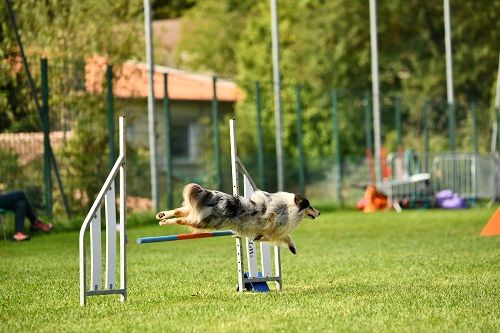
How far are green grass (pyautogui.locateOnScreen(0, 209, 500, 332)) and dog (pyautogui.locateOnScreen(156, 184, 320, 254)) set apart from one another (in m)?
0.61

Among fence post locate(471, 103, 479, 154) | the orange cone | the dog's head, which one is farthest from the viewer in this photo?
fence post locate(471, 103, 479, 154)

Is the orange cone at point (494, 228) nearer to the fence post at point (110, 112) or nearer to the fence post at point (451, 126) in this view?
the fence post at point (110, 112)

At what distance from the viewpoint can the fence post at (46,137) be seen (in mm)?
21094

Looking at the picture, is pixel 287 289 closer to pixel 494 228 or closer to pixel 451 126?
pixel 494 228

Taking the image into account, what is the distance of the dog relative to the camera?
33.9 feet

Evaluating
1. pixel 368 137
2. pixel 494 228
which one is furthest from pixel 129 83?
pixel 494 228

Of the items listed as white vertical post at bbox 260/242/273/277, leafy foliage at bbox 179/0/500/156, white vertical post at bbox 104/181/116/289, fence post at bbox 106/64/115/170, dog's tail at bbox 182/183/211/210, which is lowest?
white vertical post at bbox 260/242/273/277

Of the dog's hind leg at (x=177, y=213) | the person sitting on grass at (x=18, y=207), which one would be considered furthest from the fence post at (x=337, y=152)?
the dog's hind leg at (x=177, y=213)

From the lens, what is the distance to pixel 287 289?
1132cm

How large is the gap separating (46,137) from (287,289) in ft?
35.3

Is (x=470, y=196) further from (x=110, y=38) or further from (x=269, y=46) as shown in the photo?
(x=269, y=46)

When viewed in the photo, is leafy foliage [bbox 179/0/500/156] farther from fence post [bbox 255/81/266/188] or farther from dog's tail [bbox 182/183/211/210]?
dog's tail [bbox 182/183/211/210]

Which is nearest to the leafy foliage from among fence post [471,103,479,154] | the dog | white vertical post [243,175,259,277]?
fence post [471,103,479,154]

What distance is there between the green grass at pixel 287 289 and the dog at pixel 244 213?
24.1 inches
